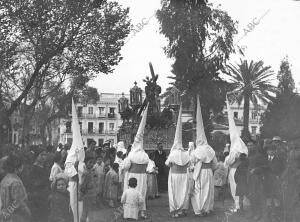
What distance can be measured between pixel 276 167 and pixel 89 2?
10794mm

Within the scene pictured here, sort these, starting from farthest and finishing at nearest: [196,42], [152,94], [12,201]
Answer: [196,42] < [152,94] < [12,201]

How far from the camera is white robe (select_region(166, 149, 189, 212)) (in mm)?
11703

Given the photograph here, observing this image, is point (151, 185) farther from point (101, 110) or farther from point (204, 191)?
point (101, 110)

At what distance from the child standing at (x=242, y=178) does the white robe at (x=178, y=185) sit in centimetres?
121

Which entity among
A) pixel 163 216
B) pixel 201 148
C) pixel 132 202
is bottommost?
pixel 163 216

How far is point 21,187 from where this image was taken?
6832 millimetres

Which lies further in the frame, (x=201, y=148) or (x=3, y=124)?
(x=3, y=124)

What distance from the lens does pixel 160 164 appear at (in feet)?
52.4

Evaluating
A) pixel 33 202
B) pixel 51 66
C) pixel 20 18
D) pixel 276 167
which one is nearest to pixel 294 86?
pixel 51 66

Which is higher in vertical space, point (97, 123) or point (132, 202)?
point (97, 123)

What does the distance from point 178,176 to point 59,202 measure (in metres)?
4.53

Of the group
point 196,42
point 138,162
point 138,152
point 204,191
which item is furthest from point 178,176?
point 196,42

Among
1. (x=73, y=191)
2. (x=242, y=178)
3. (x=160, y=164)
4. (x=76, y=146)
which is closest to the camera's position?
(x=76, y=146)

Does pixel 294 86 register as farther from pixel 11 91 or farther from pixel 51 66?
pixel 51 66
